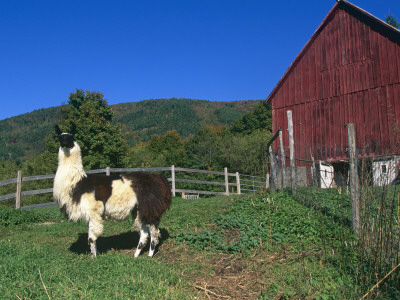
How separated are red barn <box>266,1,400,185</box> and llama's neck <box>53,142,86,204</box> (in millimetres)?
15310

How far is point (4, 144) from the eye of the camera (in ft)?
349

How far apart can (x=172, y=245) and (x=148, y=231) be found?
554 mm

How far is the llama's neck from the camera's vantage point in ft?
19.1

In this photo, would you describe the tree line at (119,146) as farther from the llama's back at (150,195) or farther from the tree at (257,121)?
the llama's back at (150,195)

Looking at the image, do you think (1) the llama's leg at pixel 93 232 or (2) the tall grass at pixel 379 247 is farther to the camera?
(1) the llama's leg at pixel 93 232

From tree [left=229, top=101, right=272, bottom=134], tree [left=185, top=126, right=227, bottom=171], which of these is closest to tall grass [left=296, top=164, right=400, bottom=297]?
tree [left=185, top=126, right=227, bottom=171]

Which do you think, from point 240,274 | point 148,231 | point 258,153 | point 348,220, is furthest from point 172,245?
point 258,153

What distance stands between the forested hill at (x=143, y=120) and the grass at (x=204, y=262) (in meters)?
91.1

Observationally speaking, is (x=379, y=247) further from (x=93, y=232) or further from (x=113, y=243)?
(x=113, y=243)

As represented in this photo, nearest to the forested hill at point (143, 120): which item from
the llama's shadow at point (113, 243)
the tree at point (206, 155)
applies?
the tree at point (206, 155)

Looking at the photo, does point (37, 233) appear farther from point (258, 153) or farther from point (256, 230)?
point (258, 153)

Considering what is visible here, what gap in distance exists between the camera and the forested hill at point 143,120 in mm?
105375

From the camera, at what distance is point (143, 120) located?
138000 millimetres

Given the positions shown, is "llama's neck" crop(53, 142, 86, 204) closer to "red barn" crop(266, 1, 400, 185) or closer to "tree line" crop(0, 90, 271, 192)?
"red barn" crop(266, 1, 400, 185)
